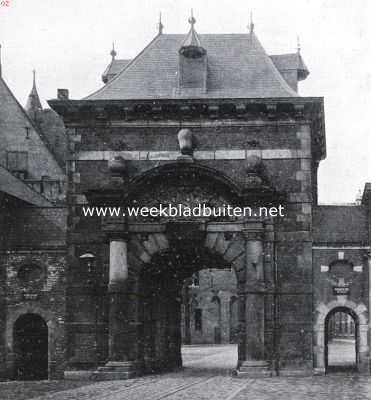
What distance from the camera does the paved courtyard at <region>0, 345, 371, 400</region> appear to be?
53.1ft

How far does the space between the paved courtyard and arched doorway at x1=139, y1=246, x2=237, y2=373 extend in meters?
1.98

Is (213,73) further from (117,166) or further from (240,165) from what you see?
(117,166)

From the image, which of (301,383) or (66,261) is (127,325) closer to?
(66,261)

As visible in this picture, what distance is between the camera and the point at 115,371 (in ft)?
69.6

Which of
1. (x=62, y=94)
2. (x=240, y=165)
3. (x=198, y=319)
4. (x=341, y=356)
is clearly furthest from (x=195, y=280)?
(x=240, y=165)

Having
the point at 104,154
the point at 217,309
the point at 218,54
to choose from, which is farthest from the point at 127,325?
the point at 217,309

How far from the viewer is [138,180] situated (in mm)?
21984

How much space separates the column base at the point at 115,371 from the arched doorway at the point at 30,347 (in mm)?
3809

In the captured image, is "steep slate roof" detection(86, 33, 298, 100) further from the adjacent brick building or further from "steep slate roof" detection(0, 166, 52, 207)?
"steep slate roof" detection(0, 166, 52, 207)

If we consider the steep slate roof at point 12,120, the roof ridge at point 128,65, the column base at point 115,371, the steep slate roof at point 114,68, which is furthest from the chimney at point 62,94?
the steep slate roof at point 12,120

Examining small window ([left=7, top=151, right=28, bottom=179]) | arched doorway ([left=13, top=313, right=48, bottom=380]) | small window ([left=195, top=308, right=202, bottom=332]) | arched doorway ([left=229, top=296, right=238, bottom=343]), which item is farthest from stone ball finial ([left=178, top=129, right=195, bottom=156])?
small window ([left=195, top=308, right=202, bottom=332])

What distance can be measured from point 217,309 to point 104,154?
1473 inches

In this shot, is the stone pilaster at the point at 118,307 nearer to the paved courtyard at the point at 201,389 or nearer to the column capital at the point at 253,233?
the paved courtyard at the point at 201,389

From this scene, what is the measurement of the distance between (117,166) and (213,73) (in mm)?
4544
